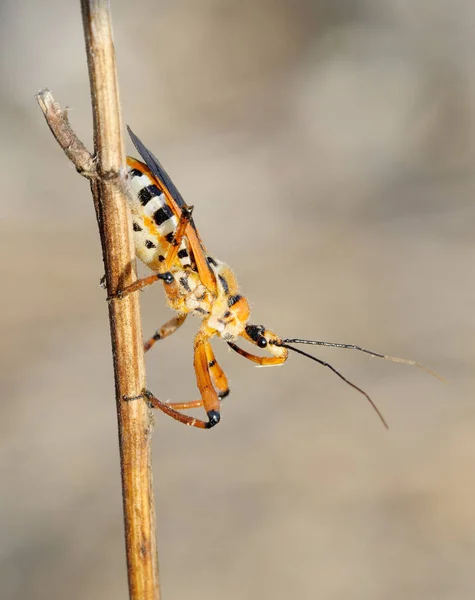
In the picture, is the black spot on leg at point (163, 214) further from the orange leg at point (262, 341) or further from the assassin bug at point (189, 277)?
the orange leg at point (262, 341)

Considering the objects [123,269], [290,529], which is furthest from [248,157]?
[123,269]

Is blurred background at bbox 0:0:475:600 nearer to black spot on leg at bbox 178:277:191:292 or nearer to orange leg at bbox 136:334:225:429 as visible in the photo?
orange leg at bbox 136:334:225:429

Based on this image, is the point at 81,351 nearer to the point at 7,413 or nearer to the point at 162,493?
the point at 7,413

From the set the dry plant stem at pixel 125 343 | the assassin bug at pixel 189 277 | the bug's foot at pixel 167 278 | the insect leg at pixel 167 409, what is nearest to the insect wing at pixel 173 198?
the assassin bug at pixel 189 277

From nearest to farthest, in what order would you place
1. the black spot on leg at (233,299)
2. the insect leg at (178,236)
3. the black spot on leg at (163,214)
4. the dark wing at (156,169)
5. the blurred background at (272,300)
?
the insect leg at (178,236)
the dark wing at (156,169)
the black spot on leg at (163,214)
the black spot on leg at (233,299)
the blurred background at (272,300)

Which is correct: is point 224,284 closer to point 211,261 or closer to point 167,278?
point 211,261

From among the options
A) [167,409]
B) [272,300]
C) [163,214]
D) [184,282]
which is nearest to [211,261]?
[184,282]

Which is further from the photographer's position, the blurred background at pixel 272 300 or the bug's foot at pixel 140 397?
the blurred background at pixel 272 300
